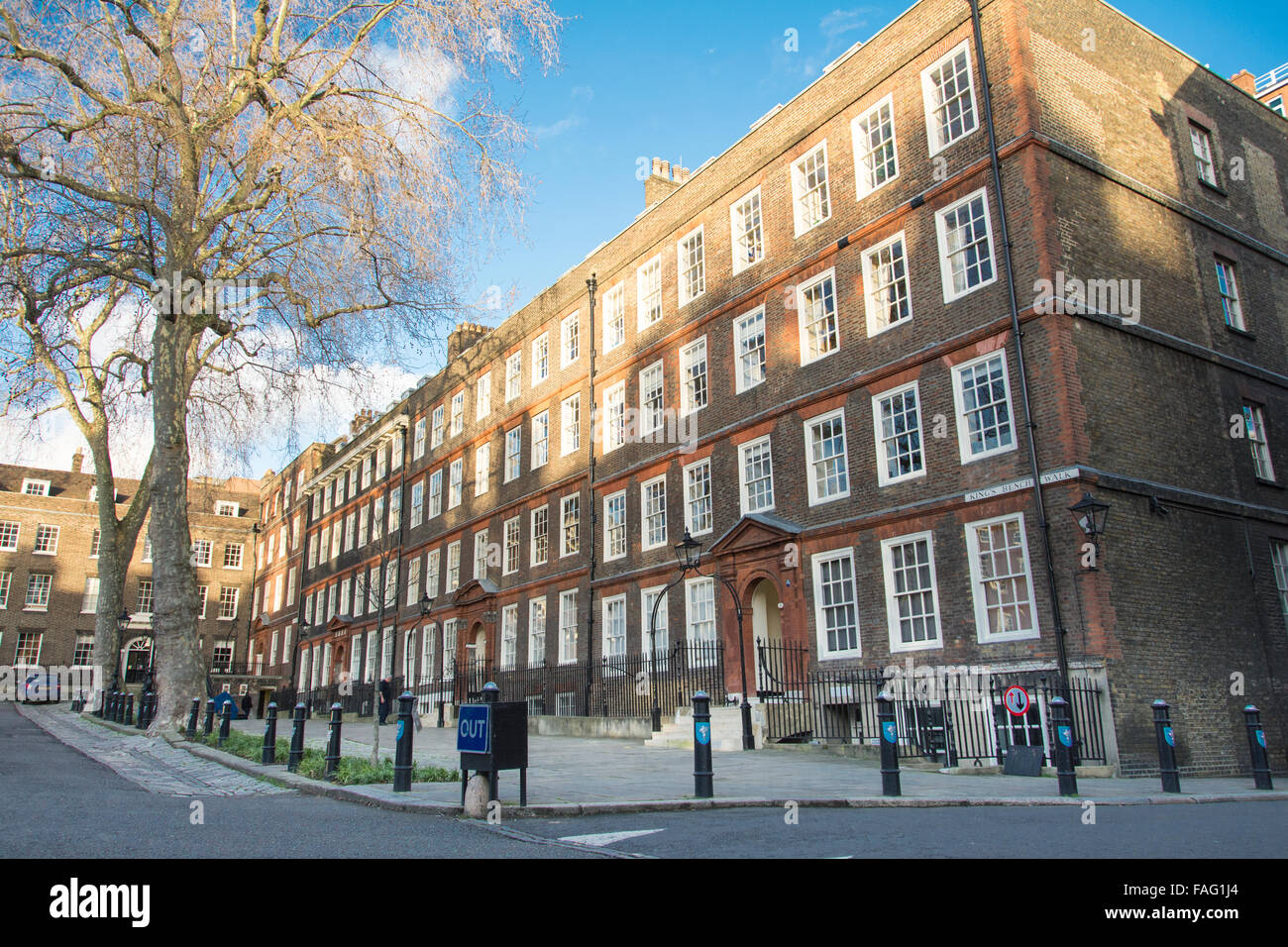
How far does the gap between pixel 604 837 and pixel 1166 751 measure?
7591 mm

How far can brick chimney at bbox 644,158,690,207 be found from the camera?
28.1m

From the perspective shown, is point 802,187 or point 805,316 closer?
point 805,316

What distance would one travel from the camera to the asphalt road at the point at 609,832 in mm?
5652

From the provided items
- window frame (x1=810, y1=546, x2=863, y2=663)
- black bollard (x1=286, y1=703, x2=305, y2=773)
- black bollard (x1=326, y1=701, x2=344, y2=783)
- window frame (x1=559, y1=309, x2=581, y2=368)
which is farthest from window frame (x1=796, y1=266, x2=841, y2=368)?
black bollard (x1=326, y1=701, x2=344, y2=783)

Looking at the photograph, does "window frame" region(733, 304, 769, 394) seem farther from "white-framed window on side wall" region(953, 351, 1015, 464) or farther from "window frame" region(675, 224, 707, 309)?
"white-framed window on side wall" region(953, 351, 1015, 464)

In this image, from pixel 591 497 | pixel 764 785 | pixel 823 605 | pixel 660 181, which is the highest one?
pixel 660 181

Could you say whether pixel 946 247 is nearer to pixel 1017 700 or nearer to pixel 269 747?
pixel 1017 700

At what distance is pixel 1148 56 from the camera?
1828 cm

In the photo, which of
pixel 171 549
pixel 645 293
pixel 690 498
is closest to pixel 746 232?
pixel 645 293

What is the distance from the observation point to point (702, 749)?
346 inches

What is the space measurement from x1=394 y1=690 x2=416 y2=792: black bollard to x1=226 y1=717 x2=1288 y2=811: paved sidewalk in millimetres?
165

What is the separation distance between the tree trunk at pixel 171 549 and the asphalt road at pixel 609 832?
30.4 feet

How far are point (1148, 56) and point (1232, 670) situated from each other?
12.1 m
